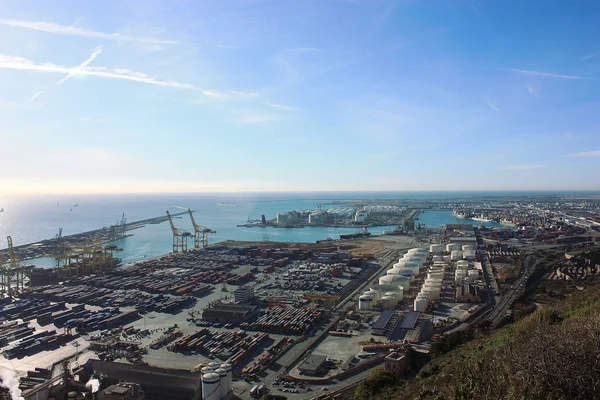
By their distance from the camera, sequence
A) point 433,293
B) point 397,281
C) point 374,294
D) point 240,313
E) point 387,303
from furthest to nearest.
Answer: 1. point 397,281
2. point 433,293
3. point 374,294
4. point 387,303
5. point 240,313

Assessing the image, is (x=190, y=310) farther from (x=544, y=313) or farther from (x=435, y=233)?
(x=435, y=233)

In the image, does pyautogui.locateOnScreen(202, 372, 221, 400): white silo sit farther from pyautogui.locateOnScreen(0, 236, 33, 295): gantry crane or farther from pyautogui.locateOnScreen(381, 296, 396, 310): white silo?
pyautogui.locateOnScreen(0, 236, 33, 295): gantry crane

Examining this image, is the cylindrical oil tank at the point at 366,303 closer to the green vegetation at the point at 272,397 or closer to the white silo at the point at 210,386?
the green vegetation at the point at 272,397

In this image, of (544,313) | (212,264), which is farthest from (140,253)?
(544,313)

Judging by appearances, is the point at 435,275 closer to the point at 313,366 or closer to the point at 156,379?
the point at 313,366

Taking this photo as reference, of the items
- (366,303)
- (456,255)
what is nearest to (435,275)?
(366,303)
